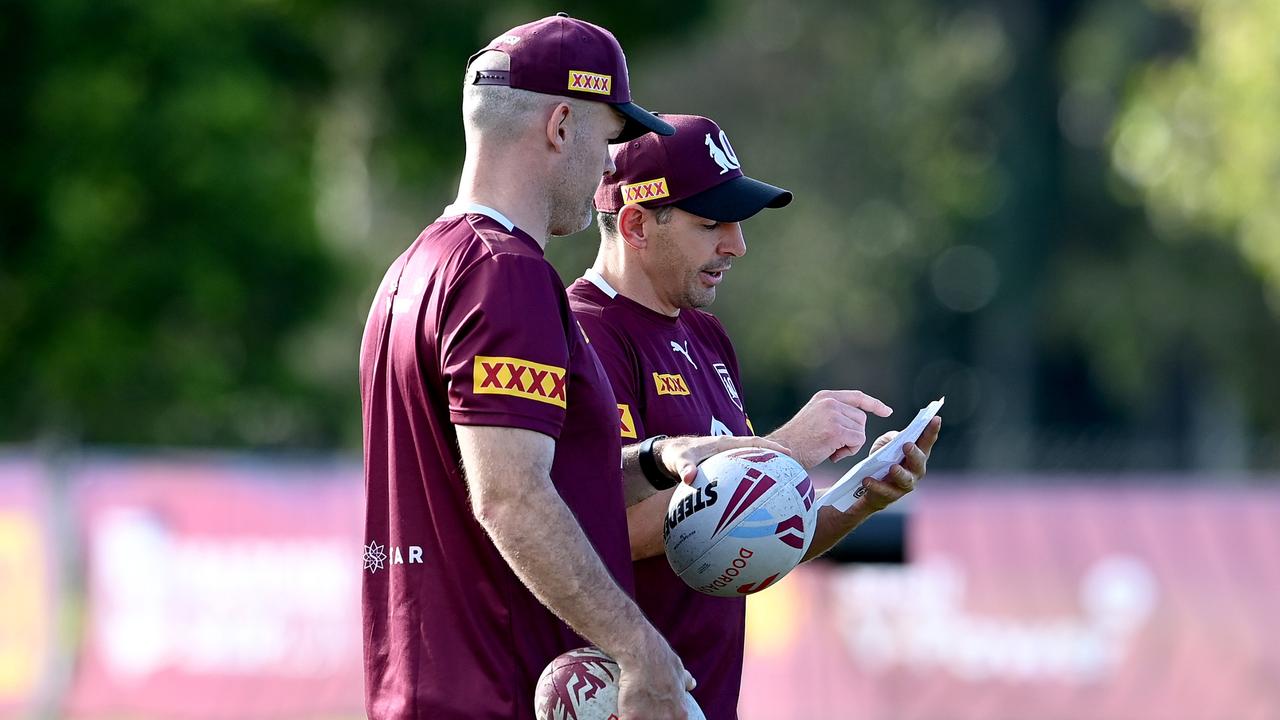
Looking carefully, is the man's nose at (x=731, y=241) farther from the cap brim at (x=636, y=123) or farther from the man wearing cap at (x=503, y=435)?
the man wearing cap at (x=503, y=435)

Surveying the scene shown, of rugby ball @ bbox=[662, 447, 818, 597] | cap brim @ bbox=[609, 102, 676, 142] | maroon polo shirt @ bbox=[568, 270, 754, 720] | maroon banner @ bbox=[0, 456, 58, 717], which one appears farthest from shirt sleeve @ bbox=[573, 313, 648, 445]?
maroon banner @ bbox=[0, 456, 58, 717]

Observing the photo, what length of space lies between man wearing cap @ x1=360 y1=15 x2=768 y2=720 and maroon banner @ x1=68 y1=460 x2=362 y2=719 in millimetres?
10174

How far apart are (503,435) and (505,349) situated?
0.61 ft

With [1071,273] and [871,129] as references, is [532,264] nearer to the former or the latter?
[871,129]

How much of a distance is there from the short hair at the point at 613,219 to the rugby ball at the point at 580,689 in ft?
5.29

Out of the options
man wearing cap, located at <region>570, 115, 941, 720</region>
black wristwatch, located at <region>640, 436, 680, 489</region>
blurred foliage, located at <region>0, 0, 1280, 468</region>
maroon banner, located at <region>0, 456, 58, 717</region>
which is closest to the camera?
black wristwatch, located at <region>640, 436, 680, 489</region>

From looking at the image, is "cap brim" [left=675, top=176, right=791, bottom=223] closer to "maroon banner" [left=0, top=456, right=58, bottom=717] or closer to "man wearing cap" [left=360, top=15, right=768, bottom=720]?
"man wearing cap" [left=360, top=15, right=768, bottom=720]

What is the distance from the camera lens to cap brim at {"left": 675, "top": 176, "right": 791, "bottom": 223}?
5238 mm

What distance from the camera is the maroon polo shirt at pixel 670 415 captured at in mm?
5023

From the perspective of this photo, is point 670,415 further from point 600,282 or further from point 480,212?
point 480,212

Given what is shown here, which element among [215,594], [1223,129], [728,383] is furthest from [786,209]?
[728,383]

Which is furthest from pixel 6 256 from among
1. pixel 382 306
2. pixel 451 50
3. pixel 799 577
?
pixel 382 306

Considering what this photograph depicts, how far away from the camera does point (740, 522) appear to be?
4469 mm

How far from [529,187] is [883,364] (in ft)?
144
